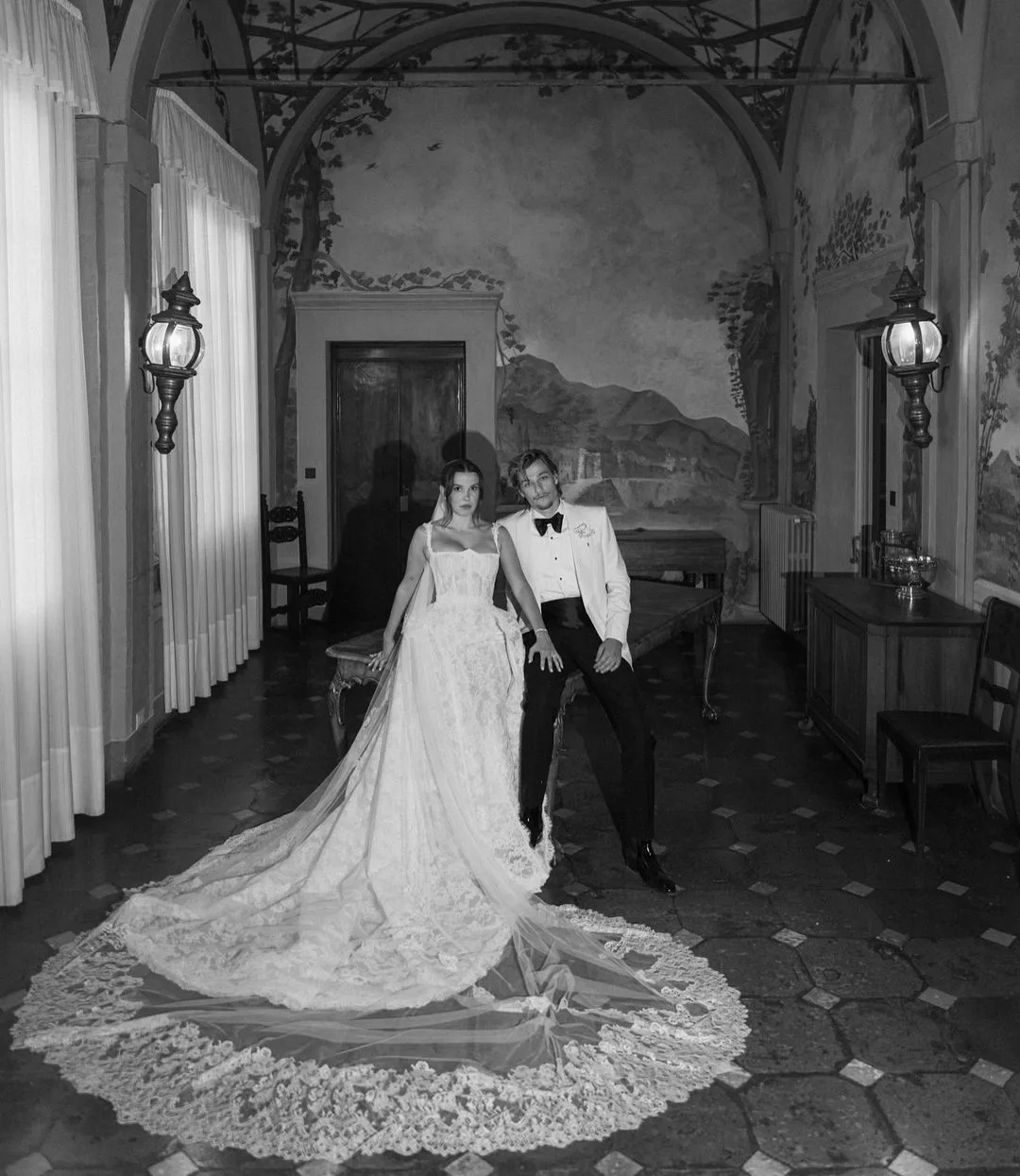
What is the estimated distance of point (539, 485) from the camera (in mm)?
5207

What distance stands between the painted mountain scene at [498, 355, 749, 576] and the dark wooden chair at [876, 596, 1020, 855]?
546 centimetres

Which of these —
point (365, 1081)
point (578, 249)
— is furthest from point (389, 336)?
point (365, 1081)

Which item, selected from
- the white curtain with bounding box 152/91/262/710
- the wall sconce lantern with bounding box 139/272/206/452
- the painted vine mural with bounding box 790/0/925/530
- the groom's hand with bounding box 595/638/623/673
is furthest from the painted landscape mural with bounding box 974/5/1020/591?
the white curtain with bounding box 152/91/262/710

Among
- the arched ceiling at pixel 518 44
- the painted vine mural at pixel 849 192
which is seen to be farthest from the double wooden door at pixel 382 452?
the painted vine mural at pixel 849 192

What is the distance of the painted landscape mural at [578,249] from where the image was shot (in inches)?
429

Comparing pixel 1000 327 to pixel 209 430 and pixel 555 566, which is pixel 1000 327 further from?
pixel 209 430

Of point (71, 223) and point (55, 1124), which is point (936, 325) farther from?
point (55, 1124)

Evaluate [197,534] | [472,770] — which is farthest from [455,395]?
[472,770]

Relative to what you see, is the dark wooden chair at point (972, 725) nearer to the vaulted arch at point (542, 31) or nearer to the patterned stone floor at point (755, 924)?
the patterned stone floor at point (755, 924)

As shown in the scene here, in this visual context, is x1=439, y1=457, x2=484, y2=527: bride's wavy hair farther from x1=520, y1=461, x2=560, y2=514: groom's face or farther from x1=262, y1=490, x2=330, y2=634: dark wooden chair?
x1=262, y1=490, x2=330, y2=634: dark wooden chair

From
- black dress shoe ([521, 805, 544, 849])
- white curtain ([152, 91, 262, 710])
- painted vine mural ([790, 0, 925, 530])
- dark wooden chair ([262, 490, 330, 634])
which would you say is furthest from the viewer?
dark wooden chair ([262, 490, 330, 634])

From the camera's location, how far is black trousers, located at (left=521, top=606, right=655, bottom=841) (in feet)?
16.7

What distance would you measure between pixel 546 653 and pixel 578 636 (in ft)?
0.96

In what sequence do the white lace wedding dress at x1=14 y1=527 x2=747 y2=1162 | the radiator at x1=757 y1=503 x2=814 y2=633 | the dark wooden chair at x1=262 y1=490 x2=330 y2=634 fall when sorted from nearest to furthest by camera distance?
1. the white lace wedding dress at x1=14 y1=527 x2=747 y2=1162
2. the radiator at x1=757 y1=503 x2=814 y2=633
3. the dark wooden chair at x1=262 y1=490 x2=330 y2=634
